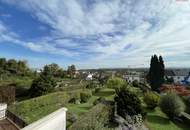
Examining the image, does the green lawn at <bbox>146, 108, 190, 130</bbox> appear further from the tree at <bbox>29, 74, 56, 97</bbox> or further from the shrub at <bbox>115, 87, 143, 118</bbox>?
the tree at <bbox>29, 74, 56, 97</bbox>

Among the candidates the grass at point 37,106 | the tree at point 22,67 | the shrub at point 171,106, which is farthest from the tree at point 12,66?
the shrub at point 171,106

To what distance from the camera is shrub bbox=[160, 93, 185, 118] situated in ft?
52.3

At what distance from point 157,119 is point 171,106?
5.16 feet

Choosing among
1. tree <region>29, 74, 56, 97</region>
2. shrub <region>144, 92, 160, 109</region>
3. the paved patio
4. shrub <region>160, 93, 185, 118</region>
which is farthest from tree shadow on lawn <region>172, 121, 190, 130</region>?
tree <region>29, 74, 56, 97</region>

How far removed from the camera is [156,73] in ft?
120

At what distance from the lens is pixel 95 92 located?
88.5 feet

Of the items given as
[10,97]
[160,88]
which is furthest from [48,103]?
[160,88]

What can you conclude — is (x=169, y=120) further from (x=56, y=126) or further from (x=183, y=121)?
(x=56, y=126)

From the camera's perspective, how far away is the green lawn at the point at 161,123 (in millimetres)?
14189

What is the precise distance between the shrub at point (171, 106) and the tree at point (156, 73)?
1999cm

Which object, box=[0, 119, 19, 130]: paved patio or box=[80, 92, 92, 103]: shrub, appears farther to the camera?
box=[80, 92, 92, 103]: shrub

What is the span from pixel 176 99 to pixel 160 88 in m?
19.7

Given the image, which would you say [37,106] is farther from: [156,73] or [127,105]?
[156,73]

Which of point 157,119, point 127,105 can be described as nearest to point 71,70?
point 157,119
